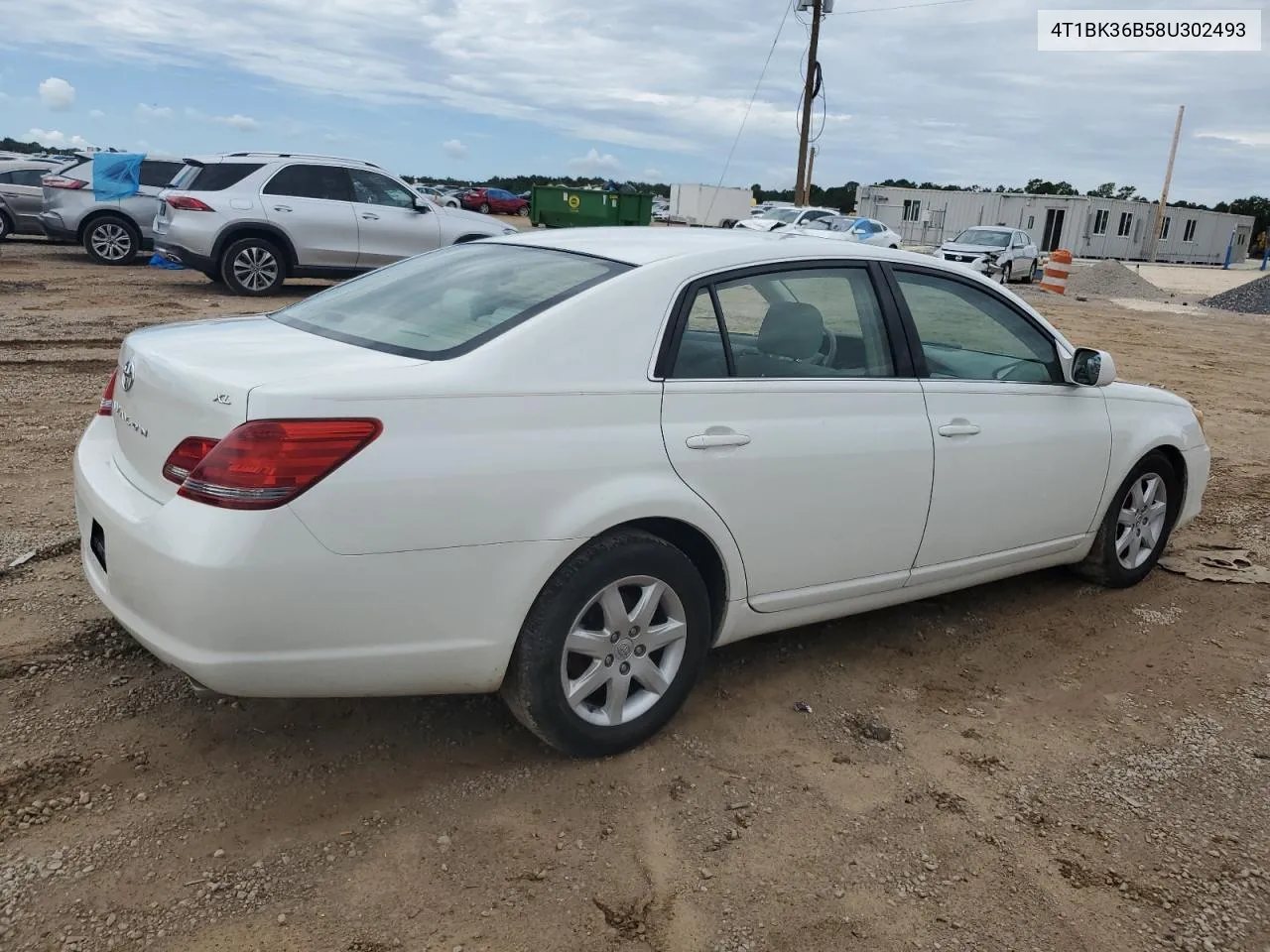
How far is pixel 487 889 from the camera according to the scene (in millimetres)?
2518

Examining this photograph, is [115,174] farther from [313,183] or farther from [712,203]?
[712,203]

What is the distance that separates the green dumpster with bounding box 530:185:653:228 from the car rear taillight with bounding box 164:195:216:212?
16335 millimetres

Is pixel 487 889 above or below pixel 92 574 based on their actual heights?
below

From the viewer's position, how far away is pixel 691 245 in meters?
3.39

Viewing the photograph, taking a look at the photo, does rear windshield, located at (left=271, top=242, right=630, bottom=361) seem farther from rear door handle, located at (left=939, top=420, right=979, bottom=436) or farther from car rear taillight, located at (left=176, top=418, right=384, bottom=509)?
rear door handle, located at (left=939, top=420, right=979, bottom=436)

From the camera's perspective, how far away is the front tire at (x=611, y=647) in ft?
9.28

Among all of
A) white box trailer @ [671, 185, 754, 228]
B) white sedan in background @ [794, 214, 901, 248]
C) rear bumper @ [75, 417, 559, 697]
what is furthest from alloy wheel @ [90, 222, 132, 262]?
white box trailer @ [671, 185, 754, 228]

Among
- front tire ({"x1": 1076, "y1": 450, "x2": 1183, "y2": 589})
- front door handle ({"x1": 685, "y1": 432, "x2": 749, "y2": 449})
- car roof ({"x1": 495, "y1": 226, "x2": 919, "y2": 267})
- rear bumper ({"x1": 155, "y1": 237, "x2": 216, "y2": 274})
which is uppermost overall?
car roof ({"x1": 495, "y1": 226, "x2": 919, "y2": 267})

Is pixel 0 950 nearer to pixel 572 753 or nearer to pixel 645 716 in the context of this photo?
pixel 572 753

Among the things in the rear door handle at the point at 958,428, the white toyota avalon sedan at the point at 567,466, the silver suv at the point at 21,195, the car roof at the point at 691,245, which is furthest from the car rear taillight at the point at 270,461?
the silver suv at the point at 21,195

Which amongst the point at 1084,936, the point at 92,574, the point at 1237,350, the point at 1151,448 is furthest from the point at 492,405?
the point at 1237,350

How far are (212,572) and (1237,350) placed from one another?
54.0 ft

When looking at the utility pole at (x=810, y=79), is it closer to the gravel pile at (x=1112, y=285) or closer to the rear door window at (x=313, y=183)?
the gravel pile at (x=1112, y=285)

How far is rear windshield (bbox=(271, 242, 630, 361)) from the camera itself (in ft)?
9.75
